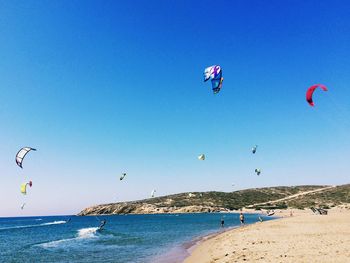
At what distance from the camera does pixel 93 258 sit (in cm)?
2602

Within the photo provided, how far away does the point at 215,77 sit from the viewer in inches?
866

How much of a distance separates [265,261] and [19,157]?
2053cm

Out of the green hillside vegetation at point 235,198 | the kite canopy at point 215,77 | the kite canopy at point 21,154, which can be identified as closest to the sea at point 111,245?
the kite canopy at point 21,154

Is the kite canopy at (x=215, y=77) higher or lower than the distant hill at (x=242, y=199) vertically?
lower

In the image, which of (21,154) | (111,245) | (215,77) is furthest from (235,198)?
(215,77)

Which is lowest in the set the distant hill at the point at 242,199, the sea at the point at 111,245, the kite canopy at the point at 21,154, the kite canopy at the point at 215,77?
the sea at the point at 111,245

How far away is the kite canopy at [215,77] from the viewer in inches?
849

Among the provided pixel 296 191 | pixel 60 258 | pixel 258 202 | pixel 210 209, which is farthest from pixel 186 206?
pixel 60 258

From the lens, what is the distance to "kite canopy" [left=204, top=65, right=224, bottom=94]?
2156 centimetres

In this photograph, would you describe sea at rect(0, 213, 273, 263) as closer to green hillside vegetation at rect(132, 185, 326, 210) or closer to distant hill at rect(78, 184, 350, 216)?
distant hill at rect(78, 184, 350, 216)

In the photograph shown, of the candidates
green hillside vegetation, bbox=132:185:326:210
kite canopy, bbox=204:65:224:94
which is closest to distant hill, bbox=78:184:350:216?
green hillside vegetation, bbox=132:185:326:210

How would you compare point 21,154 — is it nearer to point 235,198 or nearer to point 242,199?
point 242,199

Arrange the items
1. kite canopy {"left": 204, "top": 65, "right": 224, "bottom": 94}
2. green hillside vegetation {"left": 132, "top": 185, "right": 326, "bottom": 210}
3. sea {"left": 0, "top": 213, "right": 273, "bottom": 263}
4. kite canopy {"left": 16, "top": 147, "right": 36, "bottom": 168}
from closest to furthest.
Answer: kite canopy {"left": 204, "top": 65, "right": 224, "bottom": 94}
kite canopy {"left": 16, "top": 147, "right": 36, "bottom": 168}
sea {"left": 0, "top": 213, "right": 273, "bottom": 263}
green hillside vegetation {"left": 132, "top": 185, "right": 326, "bottom": 210}

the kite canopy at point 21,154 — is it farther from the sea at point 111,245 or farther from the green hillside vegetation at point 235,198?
the green hillside vegetation at point 235,198
